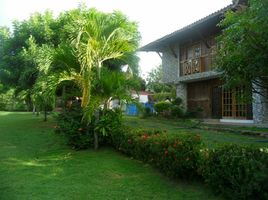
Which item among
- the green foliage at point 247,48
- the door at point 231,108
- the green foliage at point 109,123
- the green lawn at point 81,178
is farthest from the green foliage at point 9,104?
the green foliage at point 247,48

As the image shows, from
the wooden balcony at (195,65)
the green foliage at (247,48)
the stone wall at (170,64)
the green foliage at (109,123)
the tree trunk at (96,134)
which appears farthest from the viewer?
the stone wall at (170,64)

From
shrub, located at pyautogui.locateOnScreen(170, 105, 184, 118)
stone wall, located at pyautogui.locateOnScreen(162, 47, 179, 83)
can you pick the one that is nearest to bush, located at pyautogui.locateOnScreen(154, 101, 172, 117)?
shrub, located at pyautogui.locateOnScreen(170, 105, 184, 118)

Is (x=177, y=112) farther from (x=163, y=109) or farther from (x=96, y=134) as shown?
(x=96, y=134)

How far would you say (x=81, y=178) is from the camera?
6.97 metres

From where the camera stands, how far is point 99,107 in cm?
1002

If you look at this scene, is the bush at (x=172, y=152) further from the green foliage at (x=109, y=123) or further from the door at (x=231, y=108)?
the door at (x=231, y=108)

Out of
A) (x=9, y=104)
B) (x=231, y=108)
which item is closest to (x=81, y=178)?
(x=231, y=108)

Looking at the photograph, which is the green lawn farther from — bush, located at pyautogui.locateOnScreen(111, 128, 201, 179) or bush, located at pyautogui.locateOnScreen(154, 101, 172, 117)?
bush, located at pyautogui.locateOnScreen(154, 101, 172, 117)

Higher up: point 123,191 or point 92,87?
point 92,87

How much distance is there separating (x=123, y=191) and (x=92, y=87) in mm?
4155

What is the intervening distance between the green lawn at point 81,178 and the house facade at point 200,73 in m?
9.25

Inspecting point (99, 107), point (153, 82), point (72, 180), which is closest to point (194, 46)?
point (99, 107)

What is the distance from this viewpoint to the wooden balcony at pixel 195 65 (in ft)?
61.5

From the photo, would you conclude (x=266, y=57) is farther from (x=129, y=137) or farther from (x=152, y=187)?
(x=129, y=137)
